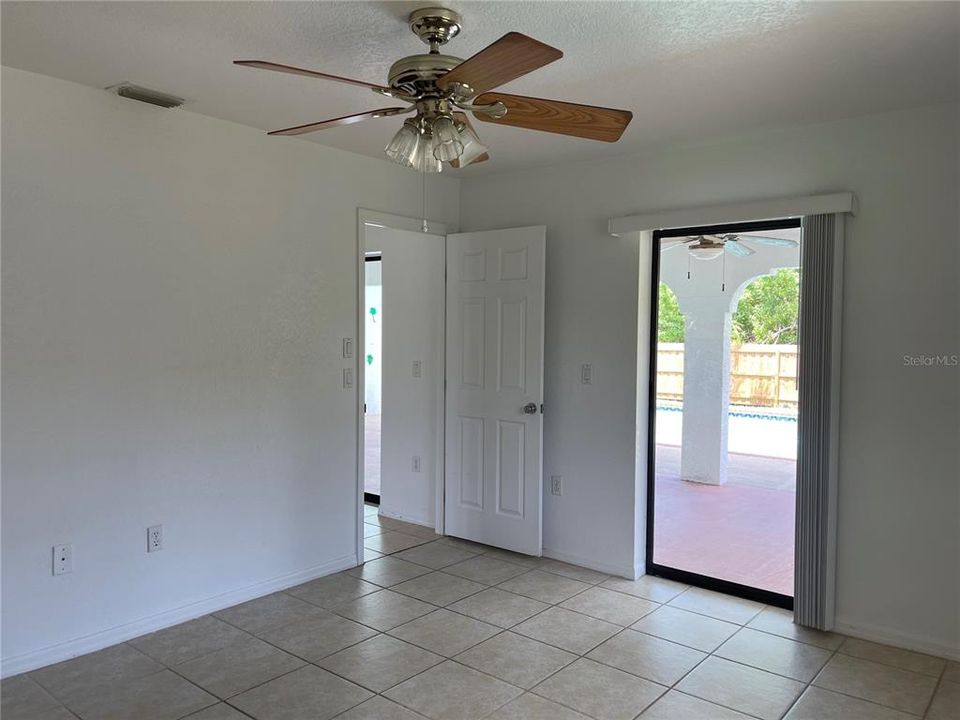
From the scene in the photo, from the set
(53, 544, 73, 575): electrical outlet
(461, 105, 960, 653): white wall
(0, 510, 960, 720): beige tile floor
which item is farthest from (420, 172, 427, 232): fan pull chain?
(53, 544, 73, 575): electrical outlet

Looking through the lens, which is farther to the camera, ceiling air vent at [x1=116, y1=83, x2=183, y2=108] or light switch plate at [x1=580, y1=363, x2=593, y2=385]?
light switch plate at [x1=580, y1=363, x2=593, y2=385]

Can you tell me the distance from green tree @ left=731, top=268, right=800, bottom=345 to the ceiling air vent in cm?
289

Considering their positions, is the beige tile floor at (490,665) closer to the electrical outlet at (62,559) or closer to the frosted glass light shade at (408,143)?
the electrical outlet at (62,559)

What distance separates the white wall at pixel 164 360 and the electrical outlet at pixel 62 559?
0.09 feet

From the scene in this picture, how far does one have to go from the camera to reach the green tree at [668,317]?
3984mm

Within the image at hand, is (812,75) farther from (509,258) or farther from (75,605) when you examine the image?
(75,605)

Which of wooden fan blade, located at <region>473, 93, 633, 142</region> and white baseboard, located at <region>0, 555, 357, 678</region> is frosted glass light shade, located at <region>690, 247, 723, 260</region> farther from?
white baseboard, located at <region>0, 555, 357, 678</region>

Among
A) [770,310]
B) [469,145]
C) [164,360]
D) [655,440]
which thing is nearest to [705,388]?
[655,440]

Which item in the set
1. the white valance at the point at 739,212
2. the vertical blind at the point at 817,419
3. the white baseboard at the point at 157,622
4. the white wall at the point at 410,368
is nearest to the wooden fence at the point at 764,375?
the vertical blind at the point at 817,419

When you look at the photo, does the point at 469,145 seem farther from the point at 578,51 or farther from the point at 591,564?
the point at 591,564

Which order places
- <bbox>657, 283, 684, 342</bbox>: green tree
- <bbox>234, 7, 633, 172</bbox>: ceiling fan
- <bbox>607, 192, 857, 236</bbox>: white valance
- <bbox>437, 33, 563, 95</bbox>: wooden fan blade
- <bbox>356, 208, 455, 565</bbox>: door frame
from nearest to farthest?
1. <bbox>437, 33, 563, 95</bbox>: wooden fan blade
2. <bbox>234, 7, 633, 172</bbox>: ceiling fan
3. <bbox>607, 192, 857, 236</bbox>: white valance
4. <bbox>657, 283, 684, 342</bbox>: green tree
5. <bbox>356, 208, 455, 565</bbox>: door frame

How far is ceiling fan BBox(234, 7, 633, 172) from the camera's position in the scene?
205cm

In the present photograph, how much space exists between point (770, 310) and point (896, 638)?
161 cm

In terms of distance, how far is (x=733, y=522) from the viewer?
12.7ft
